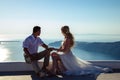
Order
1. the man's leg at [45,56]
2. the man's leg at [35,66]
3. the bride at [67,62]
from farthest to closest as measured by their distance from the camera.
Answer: the bride at [67,62] < the man's leg at [45,56] < the man's leg at [35,66]

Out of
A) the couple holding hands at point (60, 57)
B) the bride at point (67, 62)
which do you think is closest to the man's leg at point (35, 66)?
the couple holding hands at point (60, 57)

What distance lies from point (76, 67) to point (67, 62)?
0.89 ft

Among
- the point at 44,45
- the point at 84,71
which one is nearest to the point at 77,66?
the point at 84,71

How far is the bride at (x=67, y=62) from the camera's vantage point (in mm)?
9781

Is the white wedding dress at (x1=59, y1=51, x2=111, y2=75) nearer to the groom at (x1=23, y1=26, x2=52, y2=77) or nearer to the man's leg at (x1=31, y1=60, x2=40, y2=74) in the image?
the groom at (x1=23, y1=26, x2=52, y2=77)

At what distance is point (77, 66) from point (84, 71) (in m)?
0.25

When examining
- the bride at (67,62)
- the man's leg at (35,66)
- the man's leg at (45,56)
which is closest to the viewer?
the man's leg at (35,66)

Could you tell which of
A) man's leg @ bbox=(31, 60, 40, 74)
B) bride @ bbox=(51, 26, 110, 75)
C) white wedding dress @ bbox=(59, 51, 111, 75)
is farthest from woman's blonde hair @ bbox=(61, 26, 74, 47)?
man's leg @ bbox=(31, 60, 40, 74)

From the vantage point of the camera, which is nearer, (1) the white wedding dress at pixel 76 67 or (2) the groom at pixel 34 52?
(2) the groom at pixel 34 52

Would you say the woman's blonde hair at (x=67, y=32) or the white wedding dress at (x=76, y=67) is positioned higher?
the woman's blonde hair at (x=67, y=32)

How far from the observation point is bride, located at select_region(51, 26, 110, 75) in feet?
32.1

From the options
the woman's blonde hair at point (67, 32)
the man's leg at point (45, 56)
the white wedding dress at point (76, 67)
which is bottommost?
the white wedding dress at point (76, 67)

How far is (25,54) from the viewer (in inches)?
374

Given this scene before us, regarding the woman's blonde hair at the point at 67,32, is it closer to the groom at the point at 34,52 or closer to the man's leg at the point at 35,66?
the groom at the point at 34,52
